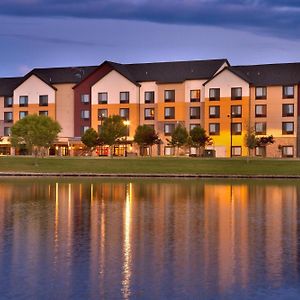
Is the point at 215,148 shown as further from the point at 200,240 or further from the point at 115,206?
the point at 200,240

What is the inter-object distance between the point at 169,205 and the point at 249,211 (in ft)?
15.5

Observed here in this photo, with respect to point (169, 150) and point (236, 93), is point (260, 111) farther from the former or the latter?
point (169, 150)

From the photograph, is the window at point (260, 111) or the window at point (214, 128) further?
the window at point (214, 128)

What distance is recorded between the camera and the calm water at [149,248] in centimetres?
1516

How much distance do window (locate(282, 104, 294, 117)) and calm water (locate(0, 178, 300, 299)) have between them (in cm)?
5456

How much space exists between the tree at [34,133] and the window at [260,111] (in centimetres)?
2789

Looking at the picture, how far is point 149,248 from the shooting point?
20.5 metres

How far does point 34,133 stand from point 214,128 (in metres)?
26.7

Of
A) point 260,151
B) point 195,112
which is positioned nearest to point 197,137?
point 195,112

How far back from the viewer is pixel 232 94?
3625 inches

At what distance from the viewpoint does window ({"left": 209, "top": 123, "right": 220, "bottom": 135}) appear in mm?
92375

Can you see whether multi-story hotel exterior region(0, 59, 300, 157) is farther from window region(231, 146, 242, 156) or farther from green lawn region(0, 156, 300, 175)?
green lawn region(0, 156, 300, 175)

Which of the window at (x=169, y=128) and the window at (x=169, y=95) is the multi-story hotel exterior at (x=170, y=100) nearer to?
the window at (x=169, y=95)

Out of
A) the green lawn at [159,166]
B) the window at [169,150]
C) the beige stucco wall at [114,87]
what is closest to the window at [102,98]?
the beige stucco wall at [114,87]
